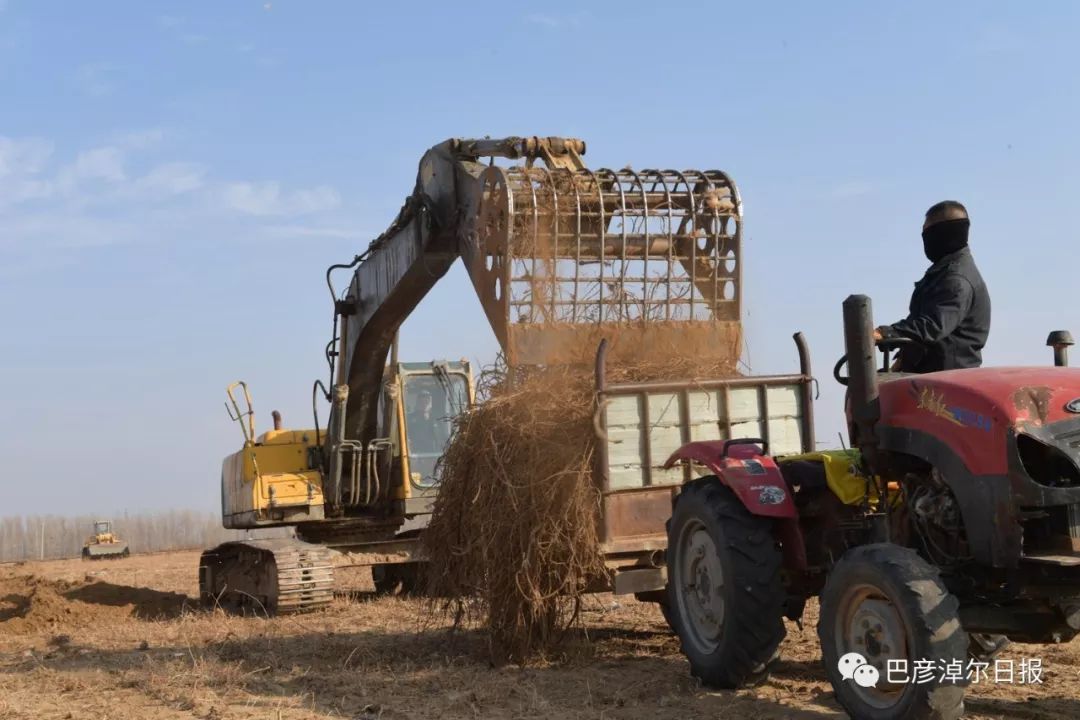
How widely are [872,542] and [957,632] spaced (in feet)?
2.61

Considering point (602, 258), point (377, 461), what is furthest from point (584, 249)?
point (377, 461)

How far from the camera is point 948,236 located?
645 centimetres

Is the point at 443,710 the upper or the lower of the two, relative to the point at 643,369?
lower

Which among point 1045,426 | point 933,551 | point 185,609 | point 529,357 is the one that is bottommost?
point 185,609

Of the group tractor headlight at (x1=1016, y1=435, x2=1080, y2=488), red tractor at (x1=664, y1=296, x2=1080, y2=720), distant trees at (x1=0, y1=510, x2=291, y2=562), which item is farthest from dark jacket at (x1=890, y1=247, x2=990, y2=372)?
distant trees at (x1=0, y1=510, x2=291, y2=562)

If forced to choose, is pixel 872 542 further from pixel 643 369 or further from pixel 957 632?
pixel 643 369

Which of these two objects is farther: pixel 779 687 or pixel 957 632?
pixel 779 687

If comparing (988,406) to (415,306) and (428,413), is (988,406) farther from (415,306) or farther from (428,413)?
(428,413)

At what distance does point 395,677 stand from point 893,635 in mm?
3390

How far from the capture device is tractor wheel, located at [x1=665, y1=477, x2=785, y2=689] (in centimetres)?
627

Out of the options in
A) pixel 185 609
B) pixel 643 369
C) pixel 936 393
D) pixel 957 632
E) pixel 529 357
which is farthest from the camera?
pixel 185 609

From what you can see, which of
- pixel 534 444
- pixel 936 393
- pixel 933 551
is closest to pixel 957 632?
pixel 933 551

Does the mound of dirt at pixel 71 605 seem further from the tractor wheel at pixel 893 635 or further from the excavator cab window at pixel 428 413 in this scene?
the tractor wheel at pixel 893 635

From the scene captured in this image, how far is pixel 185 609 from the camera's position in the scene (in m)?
13.4
